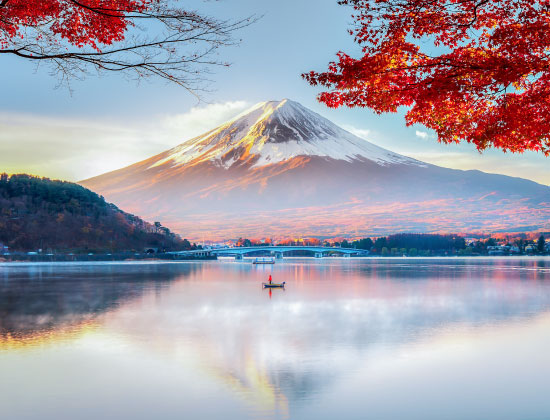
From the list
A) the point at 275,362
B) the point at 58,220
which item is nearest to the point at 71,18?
the point at 275,362

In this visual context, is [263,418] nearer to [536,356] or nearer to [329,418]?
[329,418]

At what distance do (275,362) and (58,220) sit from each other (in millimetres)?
138033

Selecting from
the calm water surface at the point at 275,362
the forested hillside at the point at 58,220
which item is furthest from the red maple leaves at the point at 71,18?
the forested hillside at the point at 58,220

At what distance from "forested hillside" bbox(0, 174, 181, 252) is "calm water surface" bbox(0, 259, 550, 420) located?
121348mm

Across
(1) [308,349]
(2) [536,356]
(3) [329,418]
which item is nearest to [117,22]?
(3) [329,418]

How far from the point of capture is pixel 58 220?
141000 millimetres

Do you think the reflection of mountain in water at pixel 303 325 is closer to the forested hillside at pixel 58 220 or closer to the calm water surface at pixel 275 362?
the calm water surface at pixel 275 362

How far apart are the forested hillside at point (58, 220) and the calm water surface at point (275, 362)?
12135 cm

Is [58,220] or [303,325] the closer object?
[303,325]

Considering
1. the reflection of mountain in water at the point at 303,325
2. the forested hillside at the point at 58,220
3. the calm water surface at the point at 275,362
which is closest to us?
the calm water surface at the point at 275,362

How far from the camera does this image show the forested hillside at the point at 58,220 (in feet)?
457

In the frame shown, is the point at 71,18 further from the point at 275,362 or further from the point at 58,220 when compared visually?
the point at 58,220

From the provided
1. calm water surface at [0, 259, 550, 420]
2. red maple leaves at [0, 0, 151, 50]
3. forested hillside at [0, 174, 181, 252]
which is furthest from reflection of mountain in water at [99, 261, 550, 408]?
forested hillside at [0, 174, 181, 252]

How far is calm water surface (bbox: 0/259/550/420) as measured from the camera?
9.06 metres
